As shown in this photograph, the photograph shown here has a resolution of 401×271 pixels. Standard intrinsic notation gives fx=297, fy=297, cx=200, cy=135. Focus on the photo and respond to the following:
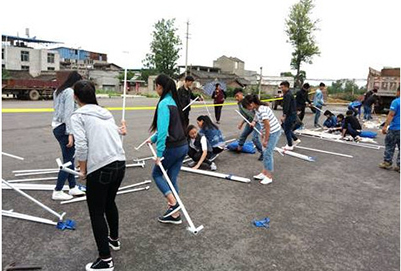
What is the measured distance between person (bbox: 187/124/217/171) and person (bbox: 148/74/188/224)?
6.87 ft

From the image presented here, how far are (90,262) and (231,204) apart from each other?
213 centimetres

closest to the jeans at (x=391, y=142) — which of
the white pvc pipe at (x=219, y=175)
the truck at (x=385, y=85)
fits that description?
the white pvc pipe at (x=219, y=175)

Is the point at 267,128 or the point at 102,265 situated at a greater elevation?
the point at 267,128

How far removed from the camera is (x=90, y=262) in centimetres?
284

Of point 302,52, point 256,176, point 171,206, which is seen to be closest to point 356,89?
point 302,52

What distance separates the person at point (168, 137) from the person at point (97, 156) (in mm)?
692

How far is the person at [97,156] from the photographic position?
2.52 metres

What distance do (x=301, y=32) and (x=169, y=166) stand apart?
36.2 meters

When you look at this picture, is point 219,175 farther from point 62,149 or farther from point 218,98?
point 218,98

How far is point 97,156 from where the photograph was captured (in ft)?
8.29

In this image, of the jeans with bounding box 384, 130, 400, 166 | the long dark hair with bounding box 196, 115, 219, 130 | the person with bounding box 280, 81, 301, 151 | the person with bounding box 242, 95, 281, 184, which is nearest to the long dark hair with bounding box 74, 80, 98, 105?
the person with bounding box 242, 95, 281, 184

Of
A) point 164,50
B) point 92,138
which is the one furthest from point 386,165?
point 164,50

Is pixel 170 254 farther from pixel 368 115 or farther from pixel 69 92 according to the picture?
pixel 368 115

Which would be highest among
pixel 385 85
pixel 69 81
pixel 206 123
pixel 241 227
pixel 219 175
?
pixel 385 85
